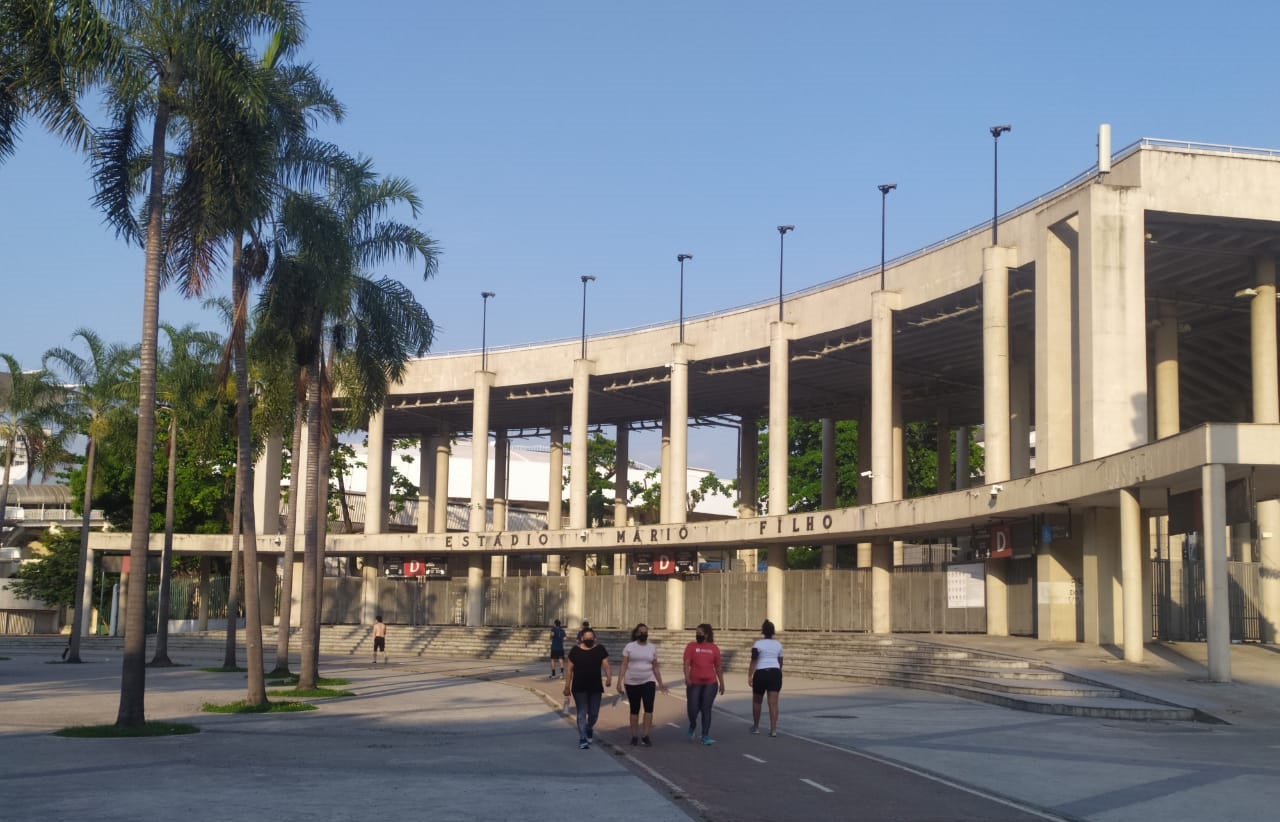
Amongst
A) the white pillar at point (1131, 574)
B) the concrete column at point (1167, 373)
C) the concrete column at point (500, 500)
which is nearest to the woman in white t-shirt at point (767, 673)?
the white pillar at point (1131, 574)

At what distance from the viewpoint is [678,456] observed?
52531 millimetres

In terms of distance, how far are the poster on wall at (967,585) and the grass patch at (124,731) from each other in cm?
2714

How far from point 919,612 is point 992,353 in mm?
10349

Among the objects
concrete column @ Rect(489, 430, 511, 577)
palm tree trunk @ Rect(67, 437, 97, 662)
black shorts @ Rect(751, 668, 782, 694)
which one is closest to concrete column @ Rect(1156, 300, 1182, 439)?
black shorts @ Rect(751, 668, 782, 694)

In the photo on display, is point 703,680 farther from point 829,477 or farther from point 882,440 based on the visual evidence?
point 829,477

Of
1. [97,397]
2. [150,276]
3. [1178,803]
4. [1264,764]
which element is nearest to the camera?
[1178,803]

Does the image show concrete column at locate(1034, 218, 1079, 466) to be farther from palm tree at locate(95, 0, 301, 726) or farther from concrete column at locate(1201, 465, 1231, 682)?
palm tree at locate(95, 0, 301, 726)

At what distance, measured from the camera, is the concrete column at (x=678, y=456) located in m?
52.3

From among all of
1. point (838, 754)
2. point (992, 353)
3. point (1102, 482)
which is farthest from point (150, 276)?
point (992, 353)

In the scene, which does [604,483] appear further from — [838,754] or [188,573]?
[838,754]

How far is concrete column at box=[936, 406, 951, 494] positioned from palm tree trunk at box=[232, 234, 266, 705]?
3998cm

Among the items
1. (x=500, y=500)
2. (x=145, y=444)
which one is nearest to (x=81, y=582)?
(x=500, y=500)

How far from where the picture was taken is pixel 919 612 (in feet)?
146

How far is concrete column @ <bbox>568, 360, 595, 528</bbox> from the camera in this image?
56125 millimetres
